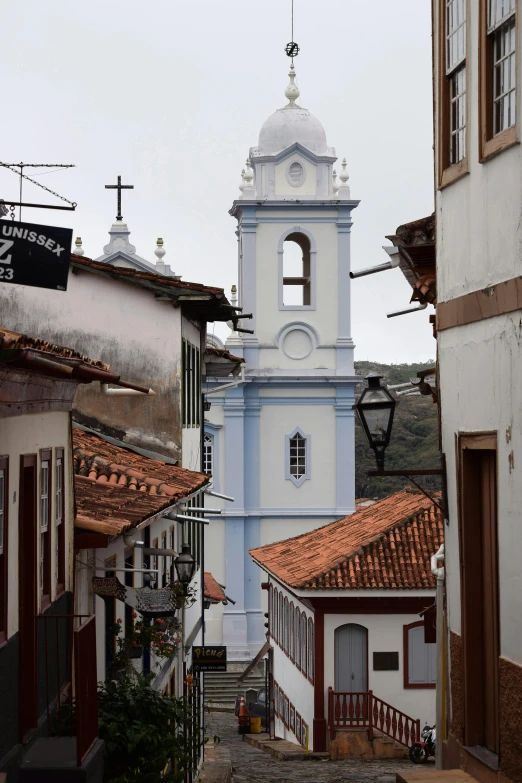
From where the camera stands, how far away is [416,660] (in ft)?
86.2

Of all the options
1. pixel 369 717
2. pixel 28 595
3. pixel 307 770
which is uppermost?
pixel 28 595

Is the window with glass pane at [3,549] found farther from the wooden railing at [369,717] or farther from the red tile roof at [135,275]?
the wooden railing at [369,717]

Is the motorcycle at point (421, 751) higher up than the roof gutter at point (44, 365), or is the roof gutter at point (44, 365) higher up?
the roof gutter at point (44, 365)

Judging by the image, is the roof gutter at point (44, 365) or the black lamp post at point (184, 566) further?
the black lamp post at point (184, 566)

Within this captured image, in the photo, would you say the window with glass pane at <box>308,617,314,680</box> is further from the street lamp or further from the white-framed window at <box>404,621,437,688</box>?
the street lamp

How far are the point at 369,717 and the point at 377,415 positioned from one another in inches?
636

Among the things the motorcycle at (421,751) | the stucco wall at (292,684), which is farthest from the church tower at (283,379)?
the motorcycle at (421,751)

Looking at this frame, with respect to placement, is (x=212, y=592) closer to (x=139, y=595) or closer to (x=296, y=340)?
(x=296, y=340)

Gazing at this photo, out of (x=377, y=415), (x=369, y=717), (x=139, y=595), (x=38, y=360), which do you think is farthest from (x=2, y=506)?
(x=369, y=717)

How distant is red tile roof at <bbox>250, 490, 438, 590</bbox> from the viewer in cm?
2595

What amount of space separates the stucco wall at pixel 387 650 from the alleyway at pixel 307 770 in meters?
1.53

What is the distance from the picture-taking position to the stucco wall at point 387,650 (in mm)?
26156

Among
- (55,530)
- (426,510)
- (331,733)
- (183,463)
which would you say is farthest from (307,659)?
(55,530)

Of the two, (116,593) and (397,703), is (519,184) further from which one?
(397,703)
